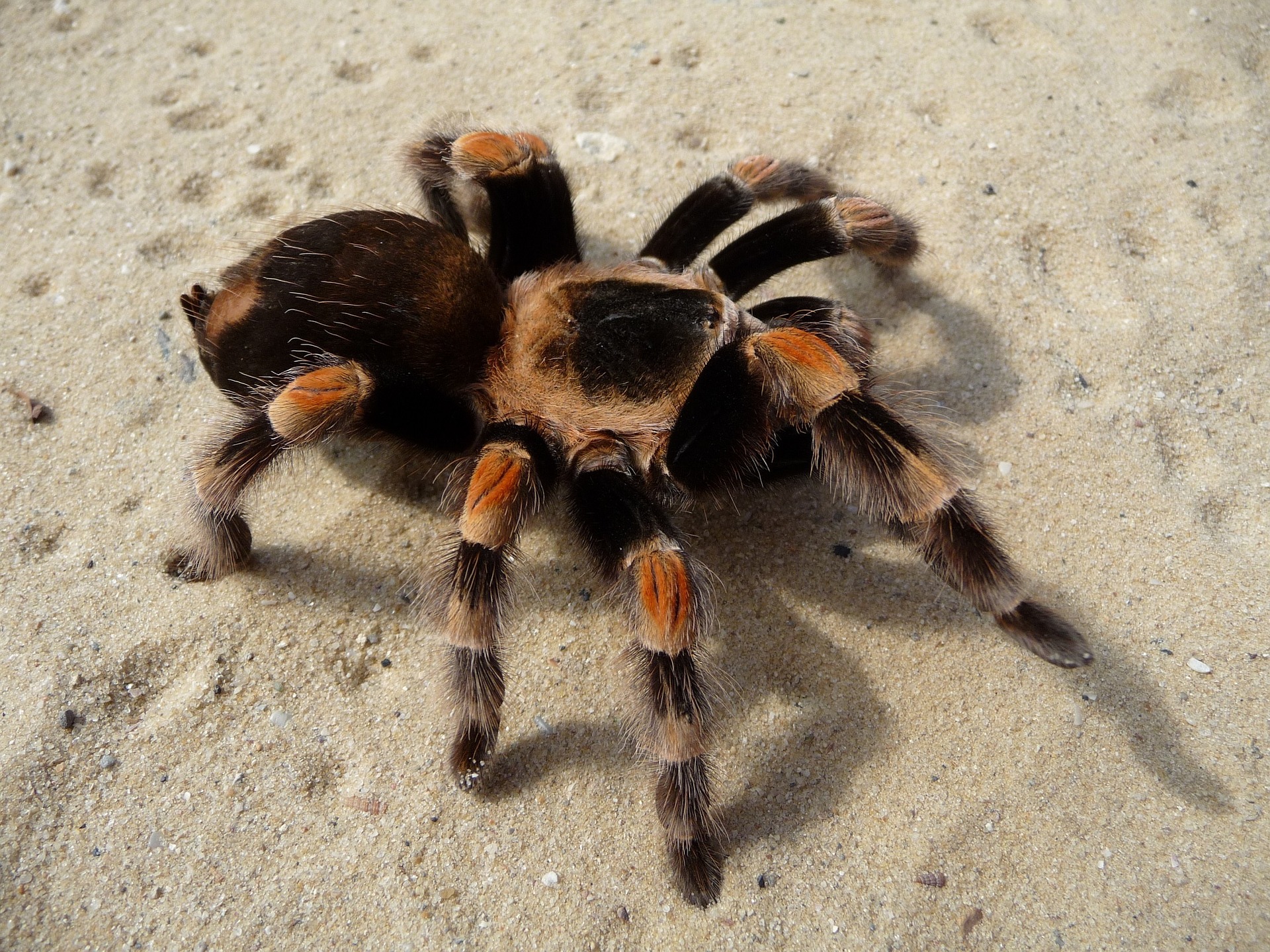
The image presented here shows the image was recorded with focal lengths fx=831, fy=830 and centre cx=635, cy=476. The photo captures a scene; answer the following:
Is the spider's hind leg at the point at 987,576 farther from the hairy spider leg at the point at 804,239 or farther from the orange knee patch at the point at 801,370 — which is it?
the hairy spider leg at the point at 804,239

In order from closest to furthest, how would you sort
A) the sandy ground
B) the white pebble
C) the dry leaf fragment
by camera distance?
1. the sandy ground
2. the dry leaf fragment
3. the white pebble

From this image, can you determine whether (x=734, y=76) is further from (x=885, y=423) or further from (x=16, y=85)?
(x=16, y=85)

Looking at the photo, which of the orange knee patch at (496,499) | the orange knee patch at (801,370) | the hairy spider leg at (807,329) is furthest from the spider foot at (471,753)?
the orange knee patch at (801,370)

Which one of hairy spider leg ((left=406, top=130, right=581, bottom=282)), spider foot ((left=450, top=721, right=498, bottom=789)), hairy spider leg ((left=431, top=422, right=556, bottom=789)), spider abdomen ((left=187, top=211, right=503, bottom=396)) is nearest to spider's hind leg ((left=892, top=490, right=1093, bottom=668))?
hairy spider leg ((left=431, top=422, right=556, bottom=789))

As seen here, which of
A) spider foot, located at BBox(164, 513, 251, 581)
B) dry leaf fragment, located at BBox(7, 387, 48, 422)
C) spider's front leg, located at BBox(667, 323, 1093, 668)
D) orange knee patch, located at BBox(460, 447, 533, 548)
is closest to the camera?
spider's front leg, located at BBox(667, 323, 1093, 668)

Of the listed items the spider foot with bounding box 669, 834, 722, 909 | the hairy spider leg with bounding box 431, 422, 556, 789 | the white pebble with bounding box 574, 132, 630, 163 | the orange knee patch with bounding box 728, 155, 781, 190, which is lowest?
the spider foot with bounding box 669, 834, 722, 909

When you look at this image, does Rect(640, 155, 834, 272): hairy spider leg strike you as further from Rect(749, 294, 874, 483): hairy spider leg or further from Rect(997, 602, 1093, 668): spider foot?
Rect(997, 602, 1093, 668): spider foot

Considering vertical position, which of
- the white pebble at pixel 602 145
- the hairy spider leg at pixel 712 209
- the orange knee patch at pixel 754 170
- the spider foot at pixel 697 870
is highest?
the orange knee patch at pixel 754 170

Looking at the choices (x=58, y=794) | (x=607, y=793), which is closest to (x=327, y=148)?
(x=58, y=794)
